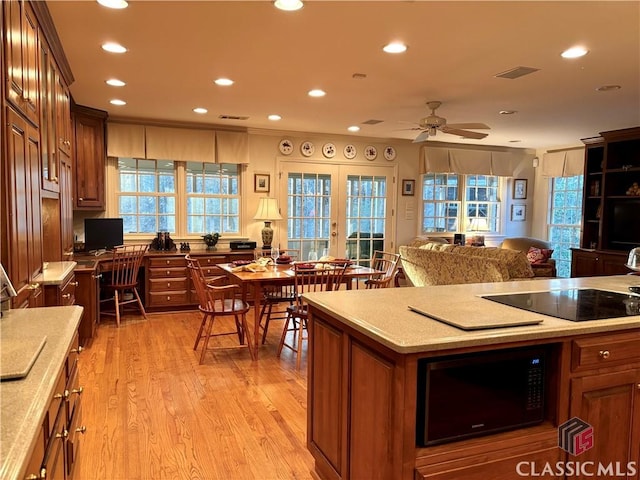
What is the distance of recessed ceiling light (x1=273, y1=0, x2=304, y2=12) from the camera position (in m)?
2.50

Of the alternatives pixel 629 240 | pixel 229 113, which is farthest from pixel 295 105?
pixel 629 240

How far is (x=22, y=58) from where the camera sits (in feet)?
7.36

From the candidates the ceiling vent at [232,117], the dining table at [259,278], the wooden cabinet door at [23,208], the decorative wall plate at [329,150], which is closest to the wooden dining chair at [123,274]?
the dining table at [259,278]

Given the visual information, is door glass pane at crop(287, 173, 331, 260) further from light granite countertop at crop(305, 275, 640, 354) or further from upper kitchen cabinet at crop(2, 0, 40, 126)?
light granite countertop at crop(305, 275, 640, 354)

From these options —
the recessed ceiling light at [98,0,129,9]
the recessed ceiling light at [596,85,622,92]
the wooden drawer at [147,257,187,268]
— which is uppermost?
the recessed ceiling light at [596,85,622,92]

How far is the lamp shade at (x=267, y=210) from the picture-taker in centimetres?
625

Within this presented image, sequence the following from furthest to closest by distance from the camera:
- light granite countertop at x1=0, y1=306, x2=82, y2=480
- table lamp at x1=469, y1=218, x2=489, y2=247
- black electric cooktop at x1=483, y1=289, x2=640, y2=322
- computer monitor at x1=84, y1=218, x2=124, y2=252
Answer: table lamp at x1=469, y1=218, x2=489, y2=247 < computer monitor at x1=84, y1=218, x2=124, y2=252 < black electric cooktop at x1=483, y1=289, x2=640, y2=322 < light granite countertop at x1=0, y1=306, x2=82, y2=480

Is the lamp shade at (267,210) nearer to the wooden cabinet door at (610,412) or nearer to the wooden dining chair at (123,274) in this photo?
the wooden dining chair at (123,274)

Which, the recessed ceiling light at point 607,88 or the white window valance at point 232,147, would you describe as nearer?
the recessed ceiling light at point 607,88

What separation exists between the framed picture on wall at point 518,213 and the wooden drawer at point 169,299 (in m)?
5.97

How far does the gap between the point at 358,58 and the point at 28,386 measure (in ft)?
9.93

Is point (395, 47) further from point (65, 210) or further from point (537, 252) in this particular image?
point (537, 252)

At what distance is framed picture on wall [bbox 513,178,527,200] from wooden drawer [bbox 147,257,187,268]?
6.02 meters

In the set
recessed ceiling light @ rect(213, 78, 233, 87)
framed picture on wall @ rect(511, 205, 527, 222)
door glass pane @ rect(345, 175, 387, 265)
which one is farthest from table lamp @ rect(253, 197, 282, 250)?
framed picture on wall @ rect(511, 205, 527, 222)
